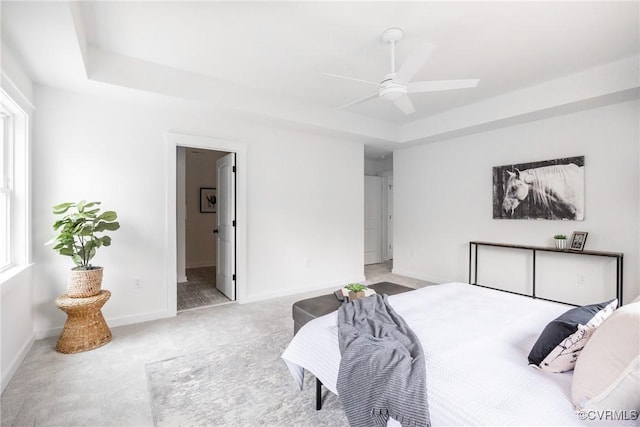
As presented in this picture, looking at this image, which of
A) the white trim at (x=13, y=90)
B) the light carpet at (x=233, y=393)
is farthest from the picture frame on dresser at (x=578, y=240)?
the white trim at (x=13, y=90)

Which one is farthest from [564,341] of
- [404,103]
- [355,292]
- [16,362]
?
[16,362]

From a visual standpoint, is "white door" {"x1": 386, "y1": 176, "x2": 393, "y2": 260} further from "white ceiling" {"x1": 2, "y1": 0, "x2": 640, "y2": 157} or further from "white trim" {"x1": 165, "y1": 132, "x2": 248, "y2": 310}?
"white trim" {"x1": 165, "y1": 132, "x2": 248, "y2": 310}

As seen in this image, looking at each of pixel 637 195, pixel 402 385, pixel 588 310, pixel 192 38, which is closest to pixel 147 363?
pixel 402 385

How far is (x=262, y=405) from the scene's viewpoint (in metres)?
1.96

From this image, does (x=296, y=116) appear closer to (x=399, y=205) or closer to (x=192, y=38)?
(x=192, y=38)

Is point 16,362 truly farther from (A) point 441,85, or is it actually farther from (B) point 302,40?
(A) point 441,85

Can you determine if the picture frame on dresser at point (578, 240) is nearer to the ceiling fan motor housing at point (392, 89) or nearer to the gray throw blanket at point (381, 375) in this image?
the ceiling fan motor housing at point (392, 89)

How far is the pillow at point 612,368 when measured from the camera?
3.16 ft

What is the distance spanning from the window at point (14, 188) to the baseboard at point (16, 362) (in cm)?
68

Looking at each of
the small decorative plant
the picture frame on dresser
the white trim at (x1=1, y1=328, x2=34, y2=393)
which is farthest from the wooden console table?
the white trim at (x1=1, y1=328, x2=34, y2=393)

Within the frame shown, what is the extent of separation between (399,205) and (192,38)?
4.36 meters

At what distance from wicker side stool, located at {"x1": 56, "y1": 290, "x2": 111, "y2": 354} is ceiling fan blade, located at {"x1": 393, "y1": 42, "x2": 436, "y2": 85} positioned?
3154mm

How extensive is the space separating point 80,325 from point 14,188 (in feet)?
4.32

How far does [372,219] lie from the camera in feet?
23.5
